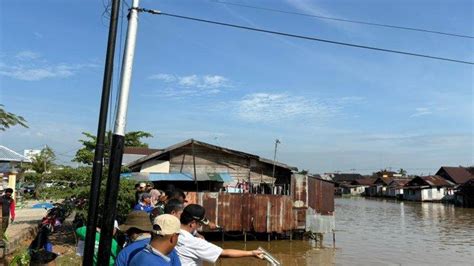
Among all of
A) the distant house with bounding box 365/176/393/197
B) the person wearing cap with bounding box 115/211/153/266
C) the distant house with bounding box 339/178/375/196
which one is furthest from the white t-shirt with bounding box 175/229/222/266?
the distant house with bounding box 339/178/375/196

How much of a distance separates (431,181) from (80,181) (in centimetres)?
6217

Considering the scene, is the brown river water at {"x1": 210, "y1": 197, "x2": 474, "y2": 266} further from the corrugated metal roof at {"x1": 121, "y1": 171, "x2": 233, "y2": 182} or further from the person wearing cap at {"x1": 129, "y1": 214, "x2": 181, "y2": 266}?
the person wearing cap at {"x1": 129, "y1": 214, "x2": 181, "y2": 266}

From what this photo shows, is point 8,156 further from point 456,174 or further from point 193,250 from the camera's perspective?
point 456,174

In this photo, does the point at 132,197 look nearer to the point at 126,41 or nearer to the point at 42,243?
the point at 42,243

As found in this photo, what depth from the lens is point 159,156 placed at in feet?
69.8

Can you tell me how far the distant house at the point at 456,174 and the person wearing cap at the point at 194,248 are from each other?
71.9 meters

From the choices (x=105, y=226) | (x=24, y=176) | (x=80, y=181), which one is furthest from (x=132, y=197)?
(x=24, y=176)

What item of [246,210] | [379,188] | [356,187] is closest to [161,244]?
[246,210]

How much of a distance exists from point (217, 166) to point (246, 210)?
3.25 meters

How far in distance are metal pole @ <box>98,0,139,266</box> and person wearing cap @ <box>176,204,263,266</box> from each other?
35.9 inches

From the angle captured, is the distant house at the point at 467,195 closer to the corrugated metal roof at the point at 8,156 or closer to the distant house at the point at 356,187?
the distant house at the point at 356,187

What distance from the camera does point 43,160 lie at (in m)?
36.5

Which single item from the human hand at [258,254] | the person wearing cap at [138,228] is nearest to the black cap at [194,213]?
the person wearing cap at [138,228]

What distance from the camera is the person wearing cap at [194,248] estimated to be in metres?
4.13
